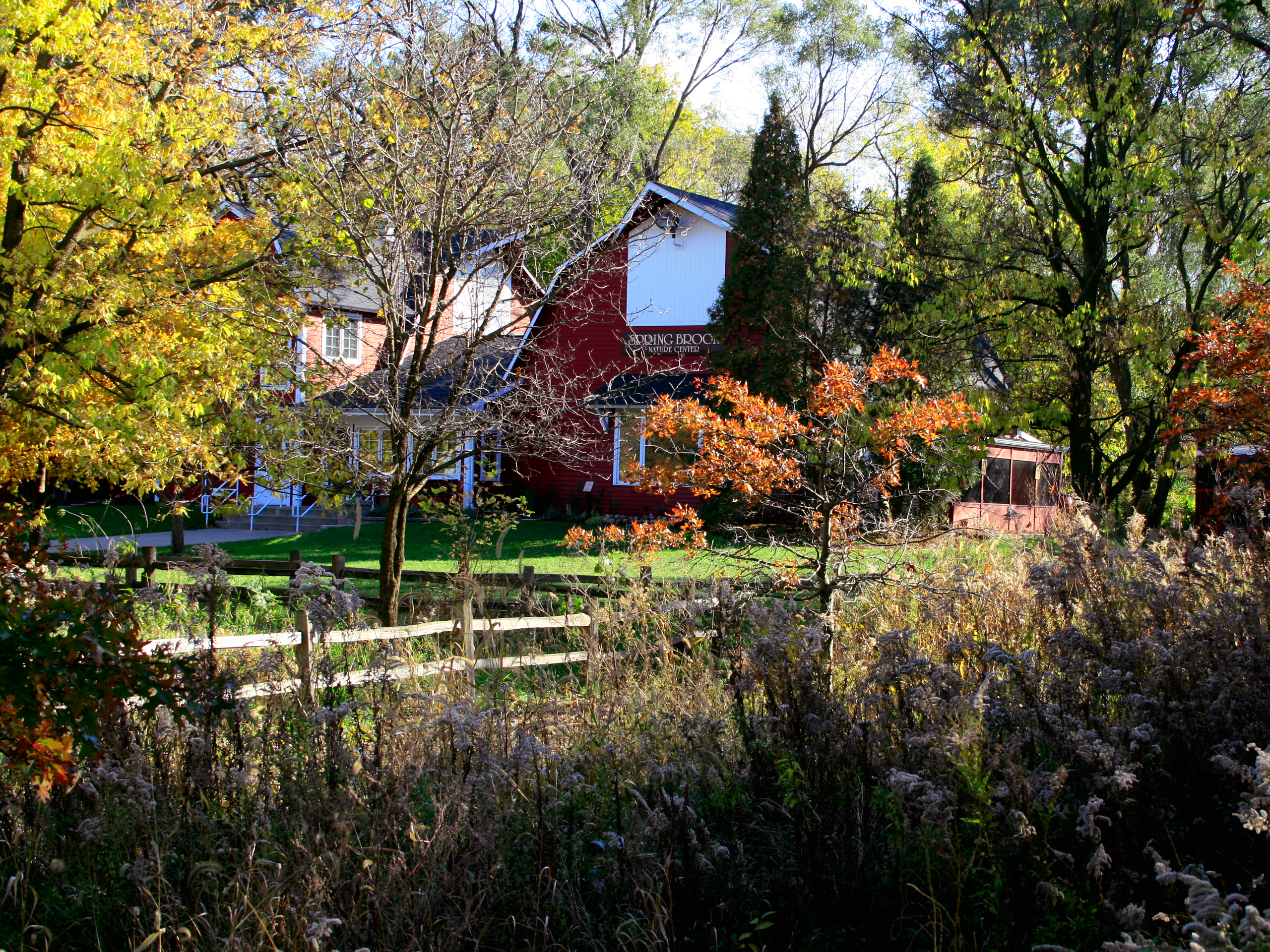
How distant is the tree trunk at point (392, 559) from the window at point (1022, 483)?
20.8m

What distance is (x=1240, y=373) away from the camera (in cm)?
983

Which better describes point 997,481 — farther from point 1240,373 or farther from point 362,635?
point 362,635

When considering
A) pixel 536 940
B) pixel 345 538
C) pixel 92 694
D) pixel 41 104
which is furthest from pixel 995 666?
pixel 345 538

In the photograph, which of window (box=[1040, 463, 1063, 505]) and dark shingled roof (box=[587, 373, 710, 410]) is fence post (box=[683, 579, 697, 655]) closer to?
dark shingled roof (box=[587, 373, 710, 410])

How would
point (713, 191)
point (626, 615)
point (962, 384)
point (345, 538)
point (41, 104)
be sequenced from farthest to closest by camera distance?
point (713, 191) < point (345, 538) < point (962, 384) < point (41, 104) < point (626, 615)

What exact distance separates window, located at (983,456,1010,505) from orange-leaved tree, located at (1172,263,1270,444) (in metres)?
13.7

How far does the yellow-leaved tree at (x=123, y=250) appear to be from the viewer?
877 centimetres

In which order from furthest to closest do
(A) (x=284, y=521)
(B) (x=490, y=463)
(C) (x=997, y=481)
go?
(C) (x=997, y=481)
(A) (x=284, y=521)
(B) (x=490, y=463)

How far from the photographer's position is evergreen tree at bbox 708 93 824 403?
1777 cm

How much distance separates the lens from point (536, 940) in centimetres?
342

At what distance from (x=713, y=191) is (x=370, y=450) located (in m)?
35.6

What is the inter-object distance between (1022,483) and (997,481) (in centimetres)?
192

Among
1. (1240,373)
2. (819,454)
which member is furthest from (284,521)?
(1240,373)

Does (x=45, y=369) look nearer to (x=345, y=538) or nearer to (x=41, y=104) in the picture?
(x=41, y=104)
